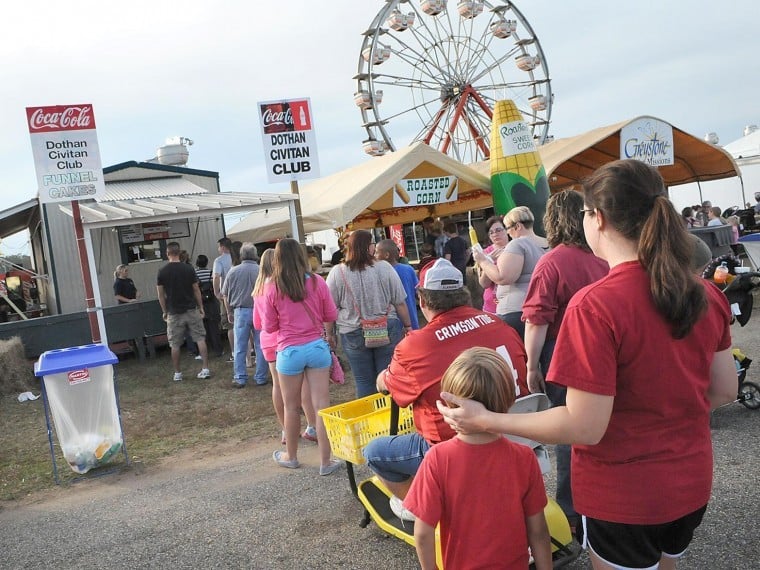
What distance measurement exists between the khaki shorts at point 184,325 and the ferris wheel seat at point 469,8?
1515 centimetres

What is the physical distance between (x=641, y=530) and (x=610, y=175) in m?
0.96

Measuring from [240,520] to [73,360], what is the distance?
204 cm

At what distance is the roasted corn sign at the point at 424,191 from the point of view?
11539 millimetres

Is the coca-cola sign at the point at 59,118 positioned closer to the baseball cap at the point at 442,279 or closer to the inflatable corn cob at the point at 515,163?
the baseball cap at the point at 442,279

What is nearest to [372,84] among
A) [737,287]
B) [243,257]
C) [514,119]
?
[514,119]

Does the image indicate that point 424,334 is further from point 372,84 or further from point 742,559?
point 372,84

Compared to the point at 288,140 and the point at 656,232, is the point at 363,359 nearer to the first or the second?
the point at 288,140

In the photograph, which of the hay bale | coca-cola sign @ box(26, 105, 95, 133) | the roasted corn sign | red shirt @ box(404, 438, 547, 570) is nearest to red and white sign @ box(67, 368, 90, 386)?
coca-cola sign @ box(26, 105, 95, 133)

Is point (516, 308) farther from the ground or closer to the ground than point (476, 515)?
farther from the ground

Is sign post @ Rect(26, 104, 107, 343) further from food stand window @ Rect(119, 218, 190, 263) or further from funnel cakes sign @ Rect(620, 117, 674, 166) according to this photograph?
funnel cakes sign @ Rect(620, 117, 674, 166)

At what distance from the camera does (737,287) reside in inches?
219

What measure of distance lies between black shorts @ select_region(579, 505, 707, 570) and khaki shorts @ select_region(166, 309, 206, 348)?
26.0 ft

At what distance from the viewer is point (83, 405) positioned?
5.20 metres

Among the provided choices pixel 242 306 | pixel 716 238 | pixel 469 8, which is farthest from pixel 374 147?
pixel 242 306
